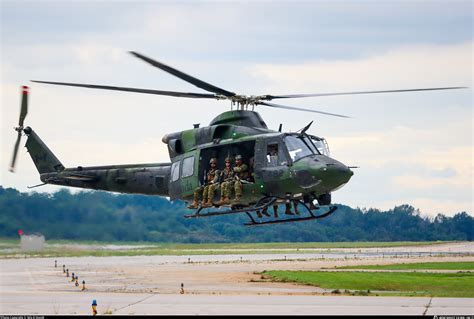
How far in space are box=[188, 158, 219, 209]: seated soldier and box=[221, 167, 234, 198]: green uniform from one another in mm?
298

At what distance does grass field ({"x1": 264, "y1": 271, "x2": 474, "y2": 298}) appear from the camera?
3919 cm

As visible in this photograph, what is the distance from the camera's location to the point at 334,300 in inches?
1310

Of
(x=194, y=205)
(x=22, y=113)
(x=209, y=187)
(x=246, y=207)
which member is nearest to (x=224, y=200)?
(x=209, y=187)

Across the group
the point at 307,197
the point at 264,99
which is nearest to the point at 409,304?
the point at 307,197

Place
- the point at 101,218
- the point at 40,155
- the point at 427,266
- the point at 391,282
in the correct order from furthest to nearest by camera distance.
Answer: the point at 427,266, the point at 101,218, the point at 391,282, the point at 40,155

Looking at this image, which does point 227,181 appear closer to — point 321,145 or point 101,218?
point 321,145

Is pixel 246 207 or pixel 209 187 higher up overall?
pixel 209 187

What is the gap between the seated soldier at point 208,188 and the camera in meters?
33.4

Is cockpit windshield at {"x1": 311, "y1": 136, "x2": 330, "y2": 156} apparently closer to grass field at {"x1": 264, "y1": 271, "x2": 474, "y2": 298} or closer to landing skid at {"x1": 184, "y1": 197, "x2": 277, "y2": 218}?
landing skid at {"x1": 184, "y1": 197, "x2": 277, "y2": 218}

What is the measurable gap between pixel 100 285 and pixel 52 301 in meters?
11.4

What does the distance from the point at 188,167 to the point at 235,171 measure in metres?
2.51

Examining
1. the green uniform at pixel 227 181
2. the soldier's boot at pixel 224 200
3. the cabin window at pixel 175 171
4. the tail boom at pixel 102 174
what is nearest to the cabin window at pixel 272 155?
the green uniform at pixel 227 181

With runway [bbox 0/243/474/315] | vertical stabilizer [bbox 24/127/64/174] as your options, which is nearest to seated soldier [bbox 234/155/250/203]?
runway [bbox 0/243/474/315]

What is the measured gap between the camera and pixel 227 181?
33000mm
